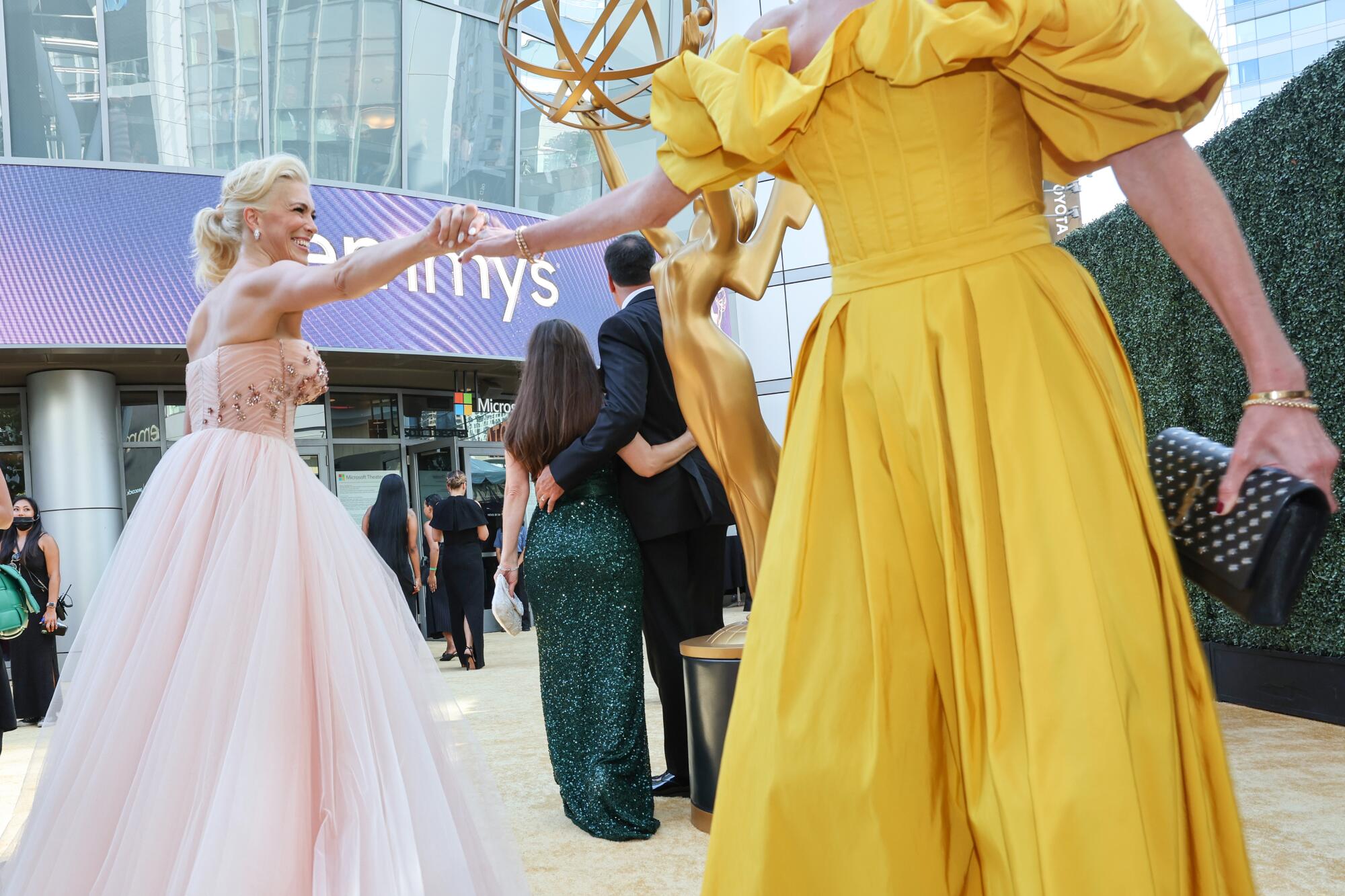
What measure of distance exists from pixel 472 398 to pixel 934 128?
45.8 ft

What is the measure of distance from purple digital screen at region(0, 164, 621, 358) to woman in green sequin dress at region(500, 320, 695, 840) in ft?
24.0

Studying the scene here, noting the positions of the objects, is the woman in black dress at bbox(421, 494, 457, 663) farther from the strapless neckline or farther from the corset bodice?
the corset bodice

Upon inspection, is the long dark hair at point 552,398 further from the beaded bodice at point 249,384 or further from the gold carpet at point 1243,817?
the gold carpet at point 1243,817

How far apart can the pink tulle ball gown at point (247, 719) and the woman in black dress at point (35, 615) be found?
529 centimetres

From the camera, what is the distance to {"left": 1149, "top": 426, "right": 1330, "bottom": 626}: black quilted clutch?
1.25 meters

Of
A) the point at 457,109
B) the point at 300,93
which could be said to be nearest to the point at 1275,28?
the point at 457,109

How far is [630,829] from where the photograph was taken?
3479mm

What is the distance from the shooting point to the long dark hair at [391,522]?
9.48 meters

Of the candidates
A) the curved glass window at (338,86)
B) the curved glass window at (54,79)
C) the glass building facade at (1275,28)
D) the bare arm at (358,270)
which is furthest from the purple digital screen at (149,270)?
the glass building facade at (1275,28)

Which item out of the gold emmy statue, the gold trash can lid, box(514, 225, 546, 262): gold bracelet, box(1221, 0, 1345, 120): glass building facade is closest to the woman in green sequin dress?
the gold trash can lid

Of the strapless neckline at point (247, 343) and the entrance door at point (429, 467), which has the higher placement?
the strapless neckline at point (247, 343)

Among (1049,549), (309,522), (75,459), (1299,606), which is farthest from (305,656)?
(75,459)

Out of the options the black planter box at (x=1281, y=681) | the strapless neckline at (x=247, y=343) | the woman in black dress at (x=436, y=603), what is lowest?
the woman in black dress at (x=436, y=603)

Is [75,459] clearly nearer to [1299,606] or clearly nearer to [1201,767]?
[1299,606]
